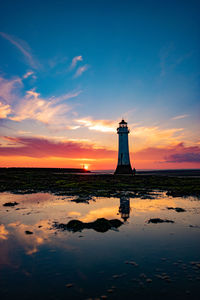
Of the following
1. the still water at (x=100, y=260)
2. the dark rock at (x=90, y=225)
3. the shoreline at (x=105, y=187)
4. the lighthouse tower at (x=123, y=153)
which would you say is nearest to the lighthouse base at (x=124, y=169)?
the lighthouse tower at (x=123, y=153)

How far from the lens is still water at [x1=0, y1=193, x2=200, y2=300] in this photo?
4266 mm

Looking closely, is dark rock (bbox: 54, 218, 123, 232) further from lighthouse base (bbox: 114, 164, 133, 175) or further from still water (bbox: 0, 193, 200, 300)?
lighthouse base (bbox: 114, 164, 133, 175)

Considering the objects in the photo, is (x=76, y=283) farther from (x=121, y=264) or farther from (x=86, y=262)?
(x=121, y=264)

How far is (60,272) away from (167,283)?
261cm


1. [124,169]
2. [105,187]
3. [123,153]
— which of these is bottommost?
[105,187]

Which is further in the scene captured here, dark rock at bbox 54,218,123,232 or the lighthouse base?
the lighthouse base

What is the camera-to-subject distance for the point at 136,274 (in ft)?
16.2

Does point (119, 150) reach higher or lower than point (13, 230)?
higher

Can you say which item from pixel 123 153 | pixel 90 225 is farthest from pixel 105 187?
pixel 123 153

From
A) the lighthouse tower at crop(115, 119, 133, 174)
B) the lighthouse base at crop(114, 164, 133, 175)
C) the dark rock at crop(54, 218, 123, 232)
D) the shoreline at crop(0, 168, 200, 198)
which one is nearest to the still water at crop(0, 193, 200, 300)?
the dark rock at crop(54, 218, 123, 232)

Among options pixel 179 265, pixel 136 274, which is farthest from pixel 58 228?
pixel 179 265

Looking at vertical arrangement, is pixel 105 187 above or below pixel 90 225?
below

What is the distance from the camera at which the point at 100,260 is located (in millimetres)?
5750

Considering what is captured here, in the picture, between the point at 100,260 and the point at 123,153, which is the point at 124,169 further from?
the point at 100,260
